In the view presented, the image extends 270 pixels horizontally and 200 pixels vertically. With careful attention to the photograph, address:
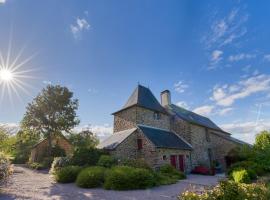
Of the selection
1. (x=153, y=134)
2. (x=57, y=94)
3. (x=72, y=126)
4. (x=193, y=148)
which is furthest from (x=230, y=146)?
(x=57, y=94)

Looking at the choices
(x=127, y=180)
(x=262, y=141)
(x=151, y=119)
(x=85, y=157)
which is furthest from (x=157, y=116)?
(x=127, y=180)

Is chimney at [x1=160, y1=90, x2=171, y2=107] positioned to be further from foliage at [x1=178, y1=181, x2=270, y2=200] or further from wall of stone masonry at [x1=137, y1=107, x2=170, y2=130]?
foliage at [x1=178, y1=181, x2=270, y2=200]

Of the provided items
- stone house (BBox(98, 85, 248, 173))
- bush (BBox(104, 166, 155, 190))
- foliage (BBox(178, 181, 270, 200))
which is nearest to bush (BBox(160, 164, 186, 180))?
stone house (BBox(98, 85, 248, 173))

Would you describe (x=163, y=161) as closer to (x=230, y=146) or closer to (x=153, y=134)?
(x=153, y=134)

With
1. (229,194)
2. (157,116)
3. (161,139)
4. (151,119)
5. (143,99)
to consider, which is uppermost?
(143,99)

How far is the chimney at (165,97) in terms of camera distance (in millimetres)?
27320

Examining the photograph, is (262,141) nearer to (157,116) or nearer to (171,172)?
(171,172)

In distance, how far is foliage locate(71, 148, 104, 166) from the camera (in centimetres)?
1664

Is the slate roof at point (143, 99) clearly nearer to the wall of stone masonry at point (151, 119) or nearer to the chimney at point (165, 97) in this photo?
the wall of stone masonry at point (151, 119)

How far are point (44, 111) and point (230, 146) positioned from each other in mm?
22626

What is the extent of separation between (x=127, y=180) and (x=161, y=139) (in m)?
9.72

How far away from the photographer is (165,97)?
90.4 ft

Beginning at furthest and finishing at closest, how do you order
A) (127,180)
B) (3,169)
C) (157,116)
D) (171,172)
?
(157,116) → (171,172) → (127,180) → (3,169)

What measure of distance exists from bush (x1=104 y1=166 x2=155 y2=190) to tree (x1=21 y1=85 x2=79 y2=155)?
51.5ft
